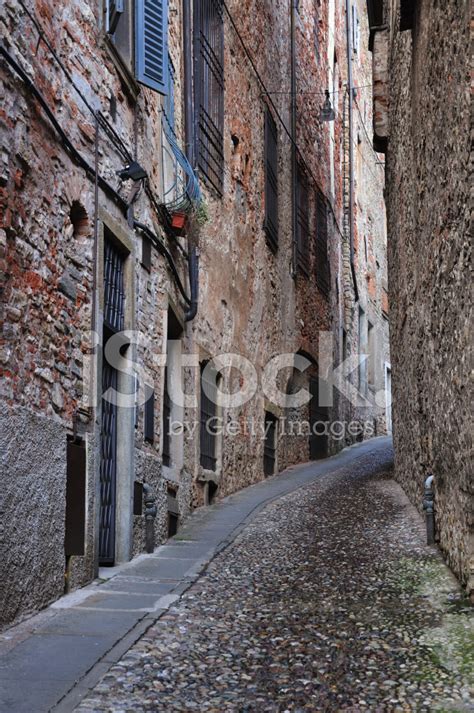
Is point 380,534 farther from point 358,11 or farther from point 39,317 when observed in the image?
point 358,11

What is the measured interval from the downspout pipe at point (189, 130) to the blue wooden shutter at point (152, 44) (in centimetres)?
183

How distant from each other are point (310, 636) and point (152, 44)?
205 inches

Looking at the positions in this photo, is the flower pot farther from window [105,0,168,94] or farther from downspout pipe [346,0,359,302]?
downspout pipe [346,0,359,302]

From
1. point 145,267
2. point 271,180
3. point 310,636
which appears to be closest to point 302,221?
point 271,180

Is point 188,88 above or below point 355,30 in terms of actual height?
below

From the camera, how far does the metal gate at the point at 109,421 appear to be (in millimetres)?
6965

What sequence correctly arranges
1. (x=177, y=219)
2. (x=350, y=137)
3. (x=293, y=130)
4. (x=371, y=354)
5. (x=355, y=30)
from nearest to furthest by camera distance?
1. (x=177, y=219)
2. (x=293, y=130)
3. (x=350, y=137)
4. (x=355, y=30)
5. (x=371, y=354)

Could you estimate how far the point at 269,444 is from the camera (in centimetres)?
1418

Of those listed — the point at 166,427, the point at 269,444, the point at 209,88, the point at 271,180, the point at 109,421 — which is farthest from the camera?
the point at 271,180

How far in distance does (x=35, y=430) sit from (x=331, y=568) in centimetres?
259

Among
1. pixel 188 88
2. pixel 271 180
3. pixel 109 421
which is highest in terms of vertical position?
pixel 271 180

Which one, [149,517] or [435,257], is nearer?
[435,257]

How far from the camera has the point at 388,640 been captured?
4762 millimetres

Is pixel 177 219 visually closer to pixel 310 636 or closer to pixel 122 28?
pixel 122 28
